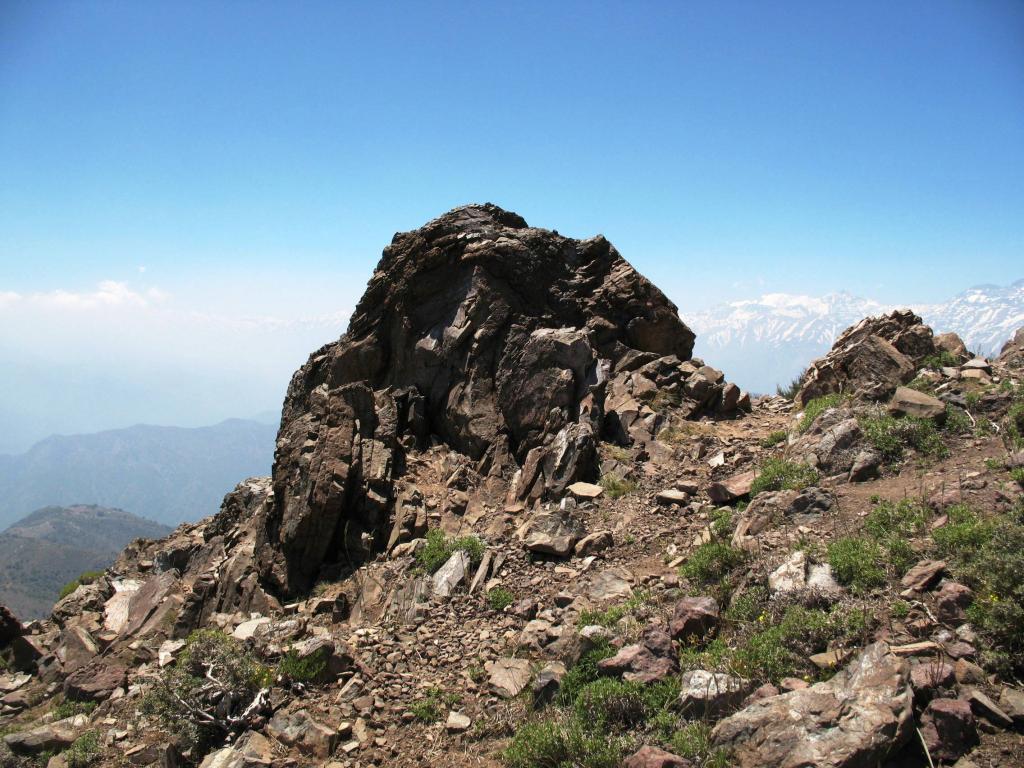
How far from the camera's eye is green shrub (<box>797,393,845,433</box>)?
47.8 feet

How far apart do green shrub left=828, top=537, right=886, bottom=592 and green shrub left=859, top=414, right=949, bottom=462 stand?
3.75 m

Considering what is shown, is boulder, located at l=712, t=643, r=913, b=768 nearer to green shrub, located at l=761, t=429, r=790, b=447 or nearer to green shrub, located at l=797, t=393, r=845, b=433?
green shrub, located at l=797, t=393, r=845, b=433

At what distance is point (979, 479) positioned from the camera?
1011 cm

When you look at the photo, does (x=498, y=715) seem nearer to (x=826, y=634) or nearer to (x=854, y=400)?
(x=826, y=634)

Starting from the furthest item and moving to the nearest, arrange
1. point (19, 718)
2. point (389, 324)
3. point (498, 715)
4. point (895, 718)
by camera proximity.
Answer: point (389, 324), point (19, 718), point (498, 715), point (895, 718)

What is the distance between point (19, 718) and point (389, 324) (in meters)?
13.7

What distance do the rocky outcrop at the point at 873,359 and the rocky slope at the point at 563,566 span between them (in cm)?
8

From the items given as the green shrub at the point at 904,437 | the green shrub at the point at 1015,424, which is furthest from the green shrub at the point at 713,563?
the green shrub at the point at 1015,424

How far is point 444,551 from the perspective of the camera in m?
13.3

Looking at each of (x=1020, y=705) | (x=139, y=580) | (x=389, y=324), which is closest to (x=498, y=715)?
(x=1020, y=705)

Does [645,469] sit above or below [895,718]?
above

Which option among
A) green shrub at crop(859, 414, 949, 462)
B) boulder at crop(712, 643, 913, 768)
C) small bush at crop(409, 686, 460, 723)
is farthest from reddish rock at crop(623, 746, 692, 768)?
green shrub at crop(859, 414, 949, 462)

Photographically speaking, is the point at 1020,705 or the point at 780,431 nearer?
the point at 1020,705

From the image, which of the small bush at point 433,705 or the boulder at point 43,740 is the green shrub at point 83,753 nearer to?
the boulder at point 43,740
